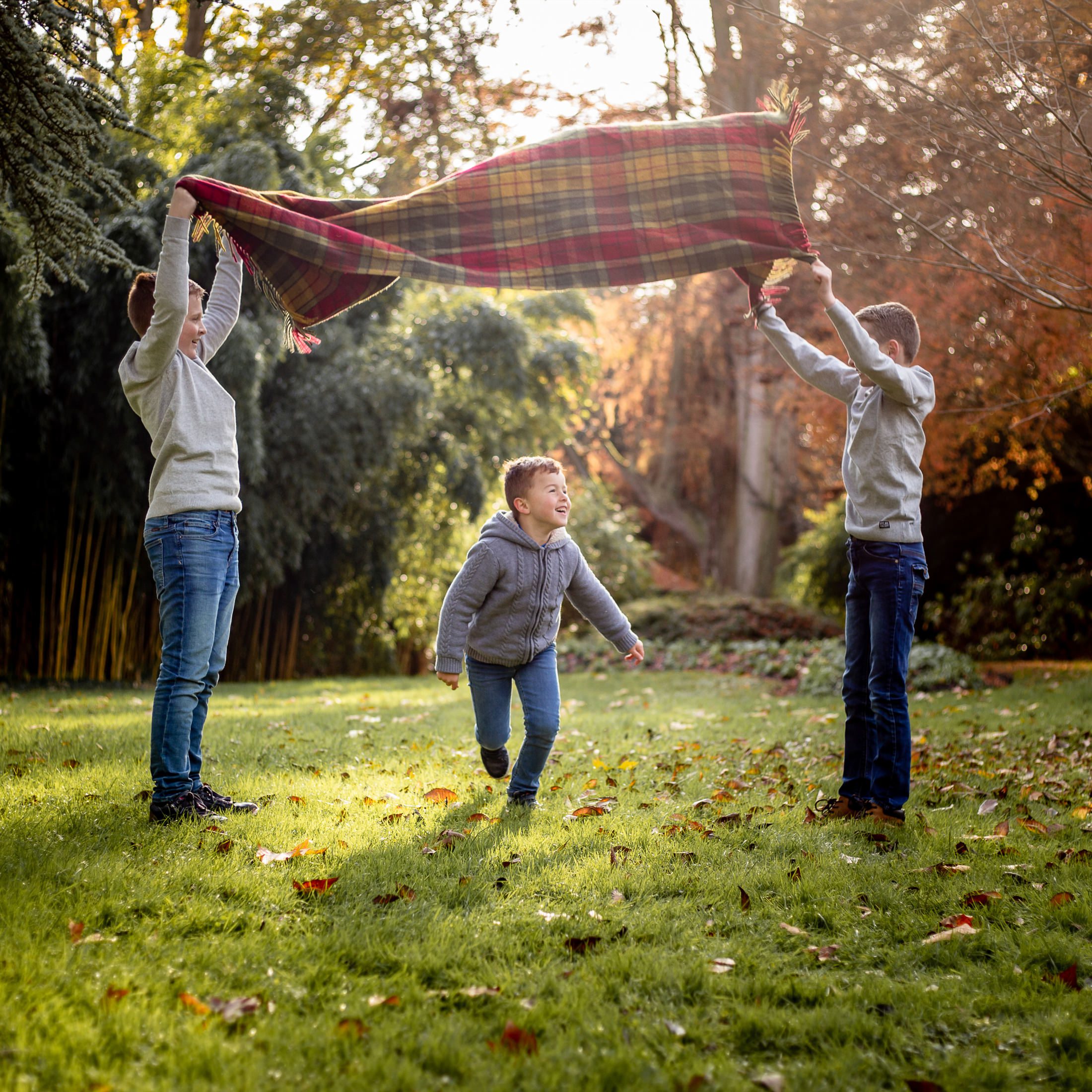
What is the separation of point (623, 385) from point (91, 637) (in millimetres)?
12743

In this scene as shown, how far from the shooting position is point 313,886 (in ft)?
10.5

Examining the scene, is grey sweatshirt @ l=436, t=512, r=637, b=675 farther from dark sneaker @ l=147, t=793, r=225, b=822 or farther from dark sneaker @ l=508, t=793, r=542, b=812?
dark sneaker @ l=147, t=793, r=225, b=822

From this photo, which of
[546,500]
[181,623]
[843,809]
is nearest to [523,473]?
[546,500]

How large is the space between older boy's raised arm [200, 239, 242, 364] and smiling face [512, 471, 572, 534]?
58.8 inches

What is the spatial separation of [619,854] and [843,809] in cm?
124

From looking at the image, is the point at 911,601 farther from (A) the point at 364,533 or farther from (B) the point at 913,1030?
(A) the point at 364,533

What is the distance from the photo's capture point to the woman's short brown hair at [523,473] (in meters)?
4.39

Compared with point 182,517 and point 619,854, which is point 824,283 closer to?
point 619,854

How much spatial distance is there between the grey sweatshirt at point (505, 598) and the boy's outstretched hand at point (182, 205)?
1.75m

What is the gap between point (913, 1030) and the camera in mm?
2436

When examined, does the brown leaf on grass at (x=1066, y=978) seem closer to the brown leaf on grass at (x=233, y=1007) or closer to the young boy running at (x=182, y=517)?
the brown leaf on grass at (x=233, y=1007)

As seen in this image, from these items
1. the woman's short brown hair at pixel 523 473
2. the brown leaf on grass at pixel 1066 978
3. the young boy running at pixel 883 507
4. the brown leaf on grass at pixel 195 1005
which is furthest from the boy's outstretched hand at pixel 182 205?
the brown leaf on grass at pixel 1066 978

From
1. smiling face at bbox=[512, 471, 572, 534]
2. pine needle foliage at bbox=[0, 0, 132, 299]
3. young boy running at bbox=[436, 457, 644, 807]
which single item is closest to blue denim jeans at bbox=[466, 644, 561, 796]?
young boy running at bbox=[436, 457, 644, 807]

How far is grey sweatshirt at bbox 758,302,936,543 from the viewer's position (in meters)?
4.10
